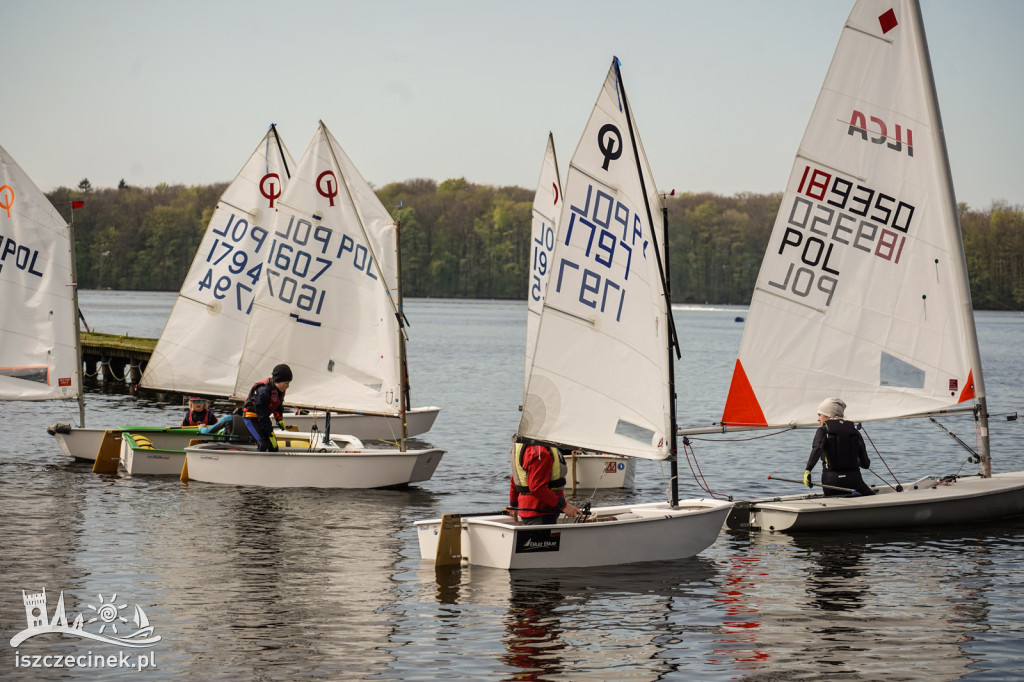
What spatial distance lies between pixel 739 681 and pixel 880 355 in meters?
9.18

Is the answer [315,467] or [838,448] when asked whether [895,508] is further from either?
[315,467]

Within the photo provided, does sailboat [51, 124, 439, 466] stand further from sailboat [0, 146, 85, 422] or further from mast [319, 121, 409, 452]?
mast [319, 121, 409, 452]

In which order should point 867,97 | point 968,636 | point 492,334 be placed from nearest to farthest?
point 968,636
point 867,97
point 492,334

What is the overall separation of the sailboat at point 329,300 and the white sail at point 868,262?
29.1 ft

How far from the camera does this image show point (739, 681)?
12.7 metres

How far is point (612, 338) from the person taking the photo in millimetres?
17984

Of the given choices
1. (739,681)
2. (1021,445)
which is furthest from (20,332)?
(1021,445)

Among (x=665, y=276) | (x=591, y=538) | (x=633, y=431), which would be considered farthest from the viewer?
(x=633, y=431)

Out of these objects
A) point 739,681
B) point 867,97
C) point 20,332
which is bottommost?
point 739,681

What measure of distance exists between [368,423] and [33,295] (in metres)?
9.88

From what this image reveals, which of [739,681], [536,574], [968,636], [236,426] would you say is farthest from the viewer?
[236,426]

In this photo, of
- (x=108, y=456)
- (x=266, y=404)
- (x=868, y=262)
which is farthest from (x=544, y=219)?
(x=108, y=456)

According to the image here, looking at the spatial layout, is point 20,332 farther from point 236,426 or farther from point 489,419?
point 489,419

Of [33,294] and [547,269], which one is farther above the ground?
[547,269]
